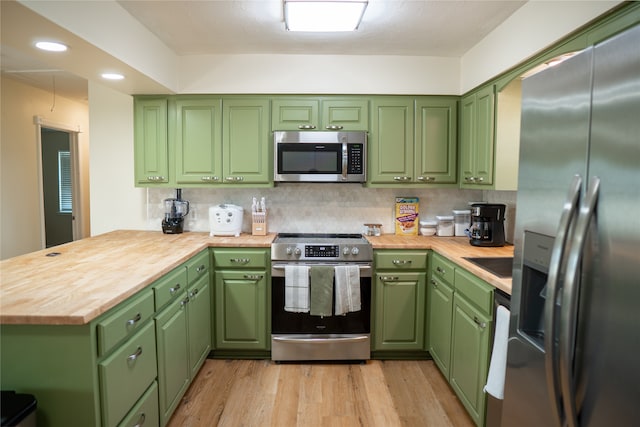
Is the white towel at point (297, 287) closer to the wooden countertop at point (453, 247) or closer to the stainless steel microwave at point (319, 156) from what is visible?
the wooden countertop at point (453, 247)

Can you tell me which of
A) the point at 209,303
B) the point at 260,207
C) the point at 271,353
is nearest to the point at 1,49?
the point at 260,207

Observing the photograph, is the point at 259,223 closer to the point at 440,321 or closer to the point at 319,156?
the point at 319,156

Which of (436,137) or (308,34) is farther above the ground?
(308,34)

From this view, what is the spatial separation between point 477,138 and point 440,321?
4.53 feet

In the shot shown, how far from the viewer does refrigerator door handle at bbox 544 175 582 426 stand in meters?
1.01

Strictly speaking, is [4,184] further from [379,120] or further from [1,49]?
[379,120]

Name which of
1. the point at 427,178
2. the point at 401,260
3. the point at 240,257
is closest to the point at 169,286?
the point at 240,257

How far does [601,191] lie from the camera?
0.94 m

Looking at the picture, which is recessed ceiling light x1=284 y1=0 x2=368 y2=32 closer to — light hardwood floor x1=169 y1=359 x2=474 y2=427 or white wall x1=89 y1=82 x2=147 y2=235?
white wall x1=89 y1=82 x2=147 y2=235

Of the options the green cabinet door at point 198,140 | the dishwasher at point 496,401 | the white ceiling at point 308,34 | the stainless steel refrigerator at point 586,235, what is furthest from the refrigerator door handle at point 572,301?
the green cabinet door at point 198,140

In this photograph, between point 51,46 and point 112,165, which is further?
point 112,165

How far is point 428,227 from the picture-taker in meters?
3.31

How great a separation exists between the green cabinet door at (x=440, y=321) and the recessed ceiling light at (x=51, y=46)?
8.79 ft

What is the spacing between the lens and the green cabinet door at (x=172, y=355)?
Result: 1.94 metres
